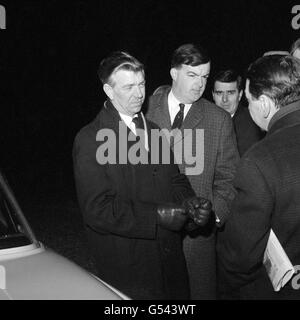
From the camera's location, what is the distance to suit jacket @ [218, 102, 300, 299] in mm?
2393

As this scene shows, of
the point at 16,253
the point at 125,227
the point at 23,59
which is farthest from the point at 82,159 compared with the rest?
the point at 23,59

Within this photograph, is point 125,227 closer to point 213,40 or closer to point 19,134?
point 213,40

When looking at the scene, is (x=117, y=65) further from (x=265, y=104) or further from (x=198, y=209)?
(x=265, y=104)

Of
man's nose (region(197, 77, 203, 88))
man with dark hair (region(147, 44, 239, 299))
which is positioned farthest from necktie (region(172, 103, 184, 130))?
man's nose (region(197, 77, 203, 88))

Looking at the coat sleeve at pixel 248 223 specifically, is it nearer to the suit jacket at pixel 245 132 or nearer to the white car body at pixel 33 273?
the white car body at pixel 33 273

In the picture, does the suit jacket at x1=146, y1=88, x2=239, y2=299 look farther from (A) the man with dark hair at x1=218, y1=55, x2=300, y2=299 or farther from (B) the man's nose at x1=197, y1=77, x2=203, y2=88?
(A) the man with dark hair at x1=218, y1=55, x2=300, y2=299

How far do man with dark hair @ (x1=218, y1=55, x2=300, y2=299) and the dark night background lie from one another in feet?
42.6

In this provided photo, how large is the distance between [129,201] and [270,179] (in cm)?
97

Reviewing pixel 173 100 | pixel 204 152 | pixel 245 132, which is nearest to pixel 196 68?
pixel 173 100

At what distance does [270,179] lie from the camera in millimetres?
2387

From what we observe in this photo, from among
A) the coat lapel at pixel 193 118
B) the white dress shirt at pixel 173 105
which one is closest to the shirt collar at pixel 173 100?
the white dress shirt at pixel 173 105

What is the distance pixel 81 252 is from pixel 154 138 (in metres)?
4.11

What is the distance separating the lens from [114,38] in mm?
24125
